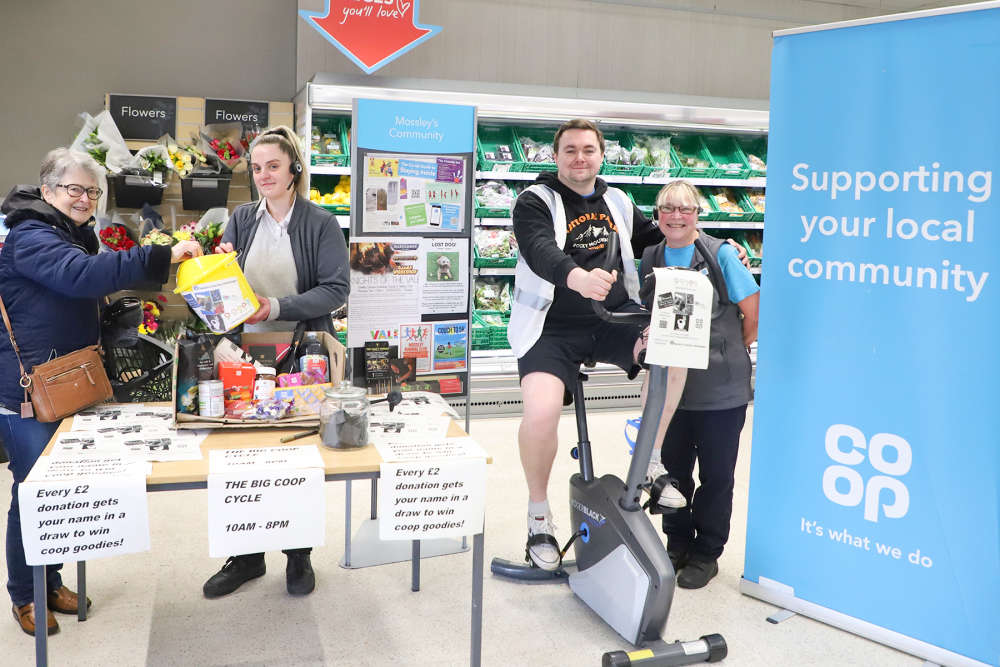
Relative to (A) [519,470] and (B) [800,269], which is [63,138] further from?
(B) [800,269]

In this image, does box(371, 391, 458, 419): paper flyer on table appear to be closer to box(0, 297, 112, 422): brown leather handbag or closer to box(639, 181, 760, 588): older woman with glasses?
box(0, 297, 112, 422): brown leather handbag

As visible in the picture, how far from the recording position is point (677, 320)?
2.57 m

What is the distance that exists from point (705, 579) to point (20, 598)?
244cm

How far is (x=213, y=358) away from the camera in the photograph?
2.47 metres

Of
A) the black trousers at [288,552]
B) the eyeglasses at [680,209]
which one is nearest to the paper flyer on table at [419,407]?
the black trousers at [288,552]

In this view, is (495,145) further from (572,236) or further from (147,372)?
(572,236)

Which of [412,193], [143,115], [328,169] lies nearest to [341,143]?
[328,169]

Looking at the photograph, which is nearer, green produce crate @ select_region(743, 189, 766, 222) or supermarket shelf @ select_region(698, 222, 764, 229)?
supermarket shelf @ select_region(698, 222, 764, 229)

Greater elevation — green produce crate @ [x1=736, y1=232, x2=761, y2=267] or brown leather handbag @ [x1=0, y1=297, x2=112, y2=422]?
green produce crate @ [x1=736, y1=232, x2=761, y2=267]

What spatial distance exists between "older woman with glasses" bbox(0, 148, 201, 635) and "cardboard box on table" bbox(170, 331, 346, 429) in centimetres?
31

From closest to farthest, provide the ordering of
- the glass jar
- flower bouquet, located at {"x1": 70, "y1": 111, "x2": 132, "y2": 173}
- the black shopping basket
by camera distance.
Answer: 1. the glass jar
2. the black shopping basket
3. flower bouquet, located at {"x1": 70, "y1": 111, "x2": 132, "y2": 173}

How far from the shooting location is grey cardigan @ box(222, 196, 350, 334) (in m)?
3.16

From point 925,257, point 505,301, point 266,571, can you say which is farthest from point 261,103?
point 925,257

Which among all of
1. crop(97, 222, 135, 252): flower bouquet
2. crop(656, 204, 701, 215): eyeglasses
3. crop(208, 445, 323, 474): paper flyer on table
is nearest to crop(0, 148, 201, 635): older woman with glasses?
crop(208, 445, 323, 474): paper flyer on table
